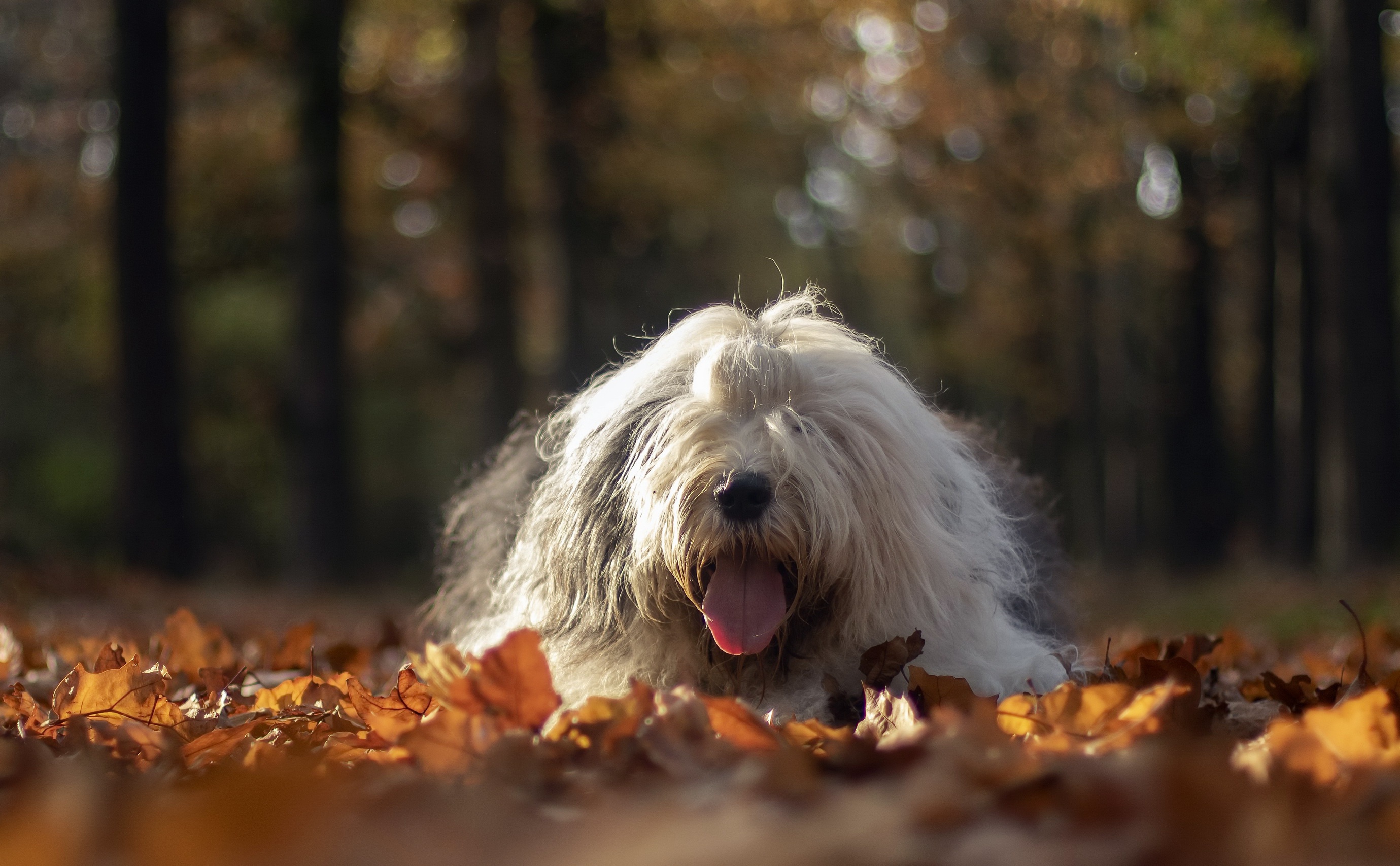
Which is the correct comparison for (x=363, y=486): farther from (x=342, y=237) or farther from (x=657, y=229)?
(x=342, y=237)

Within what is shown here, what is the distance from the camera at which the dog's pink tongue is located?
3139mm

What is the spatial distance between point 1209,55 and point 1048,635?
960 centimetres

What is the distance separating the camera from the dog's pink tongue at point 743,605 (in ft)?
10.3

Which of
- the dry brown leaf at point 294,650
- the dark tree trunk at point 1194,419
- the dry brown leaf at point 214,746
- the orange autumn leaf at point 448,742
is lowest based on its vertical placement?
the dark tree trunk at point 1194,419

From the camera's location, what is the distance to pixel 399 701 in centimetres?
271

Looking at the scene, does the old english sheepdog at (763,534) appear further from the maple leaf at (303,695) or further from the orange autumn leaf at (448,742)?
the orange autumn leaf at (448,742)

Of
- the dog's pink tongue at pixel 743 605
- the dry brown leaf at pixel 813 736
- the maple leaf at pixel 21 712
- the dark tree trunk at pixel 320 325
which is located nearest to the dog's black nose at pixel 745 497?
the dog's pink tongue at pixel 743 605

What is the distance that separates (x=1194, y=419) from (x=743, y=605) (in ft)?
51.4

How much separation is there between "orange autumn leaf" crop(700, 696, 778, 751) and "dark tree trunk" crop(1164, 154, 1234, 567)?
16.2 m

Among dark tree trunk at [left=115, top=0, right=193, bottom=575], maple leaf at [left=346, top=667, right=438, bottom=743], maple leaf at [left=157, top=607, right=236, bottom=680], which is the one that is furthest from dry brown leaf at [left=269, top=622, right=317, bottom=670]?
dark tree trunk at [left=115, top=0, right=193, bottom=575]

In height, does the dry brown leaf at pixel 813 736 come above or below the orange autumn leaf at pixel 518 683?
below

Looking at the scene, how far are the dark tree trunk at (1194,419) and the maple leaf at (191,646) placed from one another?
1522 centimetres

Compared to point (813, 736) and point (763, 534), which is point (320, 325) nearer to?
point (763, 534)

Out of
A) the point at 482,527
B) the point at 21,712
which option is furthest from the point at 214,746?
the point at 482,527
